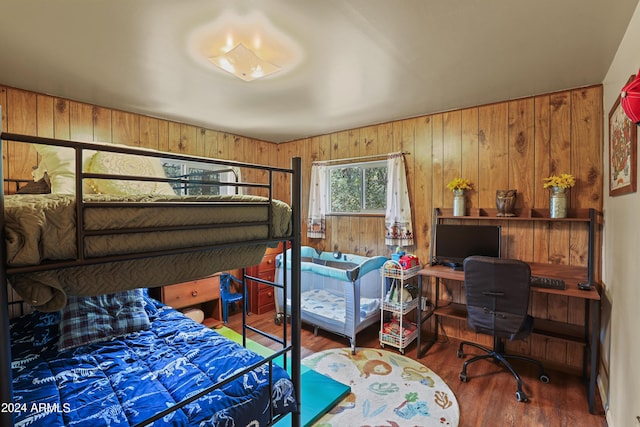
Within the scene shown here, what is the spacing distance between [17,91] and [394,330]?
383cm

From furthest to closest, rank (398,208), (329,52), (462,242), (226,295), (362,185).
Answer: (362,185)
(226,295)
(398,208)
(462,242)
(329,52)

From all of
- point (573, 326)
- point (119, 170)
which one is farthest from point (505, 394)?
point (119, 170)

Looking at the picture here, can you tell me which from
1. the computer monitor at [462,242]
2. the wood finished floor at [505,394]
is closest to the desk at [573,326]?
the wood finished floor at [505,394]

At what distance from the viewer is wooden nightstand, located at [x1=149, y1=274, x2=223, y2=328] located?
3.07 meters

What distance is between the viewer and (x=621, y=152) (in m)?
1.76

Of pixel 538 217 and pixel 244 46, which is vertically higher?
pixel 244 46

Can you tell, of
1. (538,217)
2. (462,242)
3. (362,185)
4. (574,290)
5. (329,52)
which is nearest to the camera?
(329,52)

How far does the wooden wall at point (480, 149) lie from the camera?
244 cm

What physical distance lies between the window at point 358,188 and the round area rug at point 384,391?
164 centimetres

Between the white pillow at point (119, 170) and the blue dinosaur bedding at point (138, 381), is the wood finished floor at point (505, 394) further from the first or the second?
the white pillow at point (119, 170)

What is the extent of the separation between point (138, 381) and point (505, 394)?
7.93 feet

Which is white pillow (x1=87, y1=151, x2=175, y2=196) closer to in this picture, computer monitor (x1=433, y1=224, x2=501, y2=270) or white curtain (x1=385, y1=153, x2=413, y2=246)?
white curtain (x1=385, y1=153, x2=413, y2=246)

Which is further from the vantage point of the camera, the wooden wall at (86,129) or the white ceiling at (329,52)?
the wooden wall at (86,129)

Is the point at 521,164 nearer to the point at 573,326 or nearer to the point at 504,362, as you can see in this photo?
the point at 573,326
